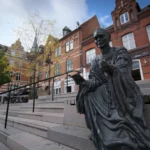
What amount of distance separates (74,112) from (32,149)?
0.75 meters

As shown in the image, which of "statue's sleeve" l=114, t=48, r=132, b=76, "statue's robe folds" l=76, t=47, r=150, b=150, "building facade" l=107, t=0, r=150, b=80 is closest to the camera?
"statue's robe folds" l=76, t=47, r=150, b=150

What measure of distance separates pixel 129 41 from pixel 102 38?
884 centimetres

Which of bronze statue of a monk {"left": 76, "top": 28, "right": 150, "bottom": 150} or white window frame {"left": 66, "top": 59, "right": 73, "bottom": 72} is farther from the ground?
white window frame {"left": 66, "top": 59, "right": 73, "bottom": 72}

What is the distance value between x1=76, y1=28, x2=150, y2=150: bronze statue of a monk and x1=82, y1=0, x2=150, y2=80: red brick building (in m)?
7.88

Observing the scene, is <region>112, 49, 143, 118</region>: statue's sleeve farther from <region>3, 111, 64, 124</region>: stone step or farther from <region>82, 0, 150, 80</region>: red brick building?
<region>82, 0, 150, 80</region>: red brick building

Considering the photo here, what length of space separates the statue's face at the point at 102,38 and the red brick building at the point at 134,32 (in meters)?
7.80

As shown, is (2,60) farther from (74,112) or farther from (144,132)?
(144,132)

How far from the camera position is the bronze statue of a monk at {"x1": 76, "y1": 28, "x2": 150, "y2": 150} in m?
0.80

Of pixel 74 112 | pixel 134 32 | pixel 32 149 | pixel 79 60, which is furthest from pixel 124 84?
pixel 79 60

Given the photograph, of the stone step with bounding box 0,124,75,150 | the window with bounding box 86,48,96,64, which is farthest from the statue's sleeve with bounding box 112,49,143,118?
the window with bounding box 86,48,96,64

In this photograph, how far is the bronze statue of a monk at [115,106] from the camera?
0.80 m

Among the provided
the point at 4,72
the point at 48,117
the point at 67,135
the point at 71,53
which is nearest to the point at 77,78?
the point at 67,135

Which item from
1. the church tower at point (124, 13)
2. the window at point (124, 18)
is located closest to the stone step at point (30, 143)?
the church tower at point (124, 13)

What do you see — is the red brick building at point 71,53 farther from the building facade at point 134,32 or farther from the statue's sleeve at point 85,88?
the statue's sleeve at point 85,88
